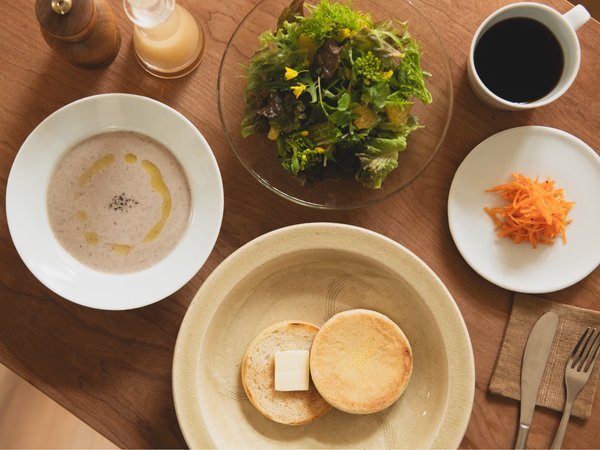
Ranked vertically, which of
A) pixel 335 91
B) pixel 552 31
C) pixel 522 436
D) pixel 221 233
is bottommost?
pixel 522 436

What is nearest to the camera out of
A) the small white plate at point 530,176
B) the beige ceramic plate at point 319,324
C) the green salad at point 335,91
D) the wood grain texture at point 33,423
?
the green salad at point 335,91

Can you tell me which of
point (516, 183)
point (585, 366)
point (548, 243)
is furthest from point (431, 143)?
point (585, 366)

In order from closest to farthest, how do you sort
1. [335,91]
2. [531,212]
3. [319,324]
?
[335,91] < [531,212] < [319,324]

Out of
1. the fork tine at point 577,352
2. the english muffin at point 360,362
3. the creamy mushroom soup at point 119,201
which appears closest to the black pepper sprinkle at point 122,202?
the creamy mushroom soup at point 119,201

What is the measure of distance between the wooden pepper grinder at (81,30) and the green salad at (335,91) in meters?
0.36

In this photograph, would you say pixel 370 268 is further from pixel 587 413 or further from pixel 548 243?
pixel 587 413

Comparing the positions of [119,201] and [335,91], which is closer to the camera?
[335,91]

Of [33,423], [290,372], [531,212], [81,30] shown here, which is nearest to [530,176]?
[531,212]

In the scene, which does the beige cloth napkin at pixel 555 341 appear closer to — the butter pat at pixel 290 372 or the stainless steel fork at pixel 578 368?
the stainless steel fork at pixel 578 368

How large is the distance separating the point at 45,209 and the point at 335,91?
0.73 meters

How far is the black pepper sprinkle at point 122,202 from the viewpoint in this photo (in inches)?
51.9

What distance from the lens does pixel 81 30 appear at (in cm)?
119

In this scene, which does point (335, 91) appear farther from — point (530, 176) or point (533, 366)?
point (533, 366)

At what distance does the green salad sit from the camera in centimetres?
114
